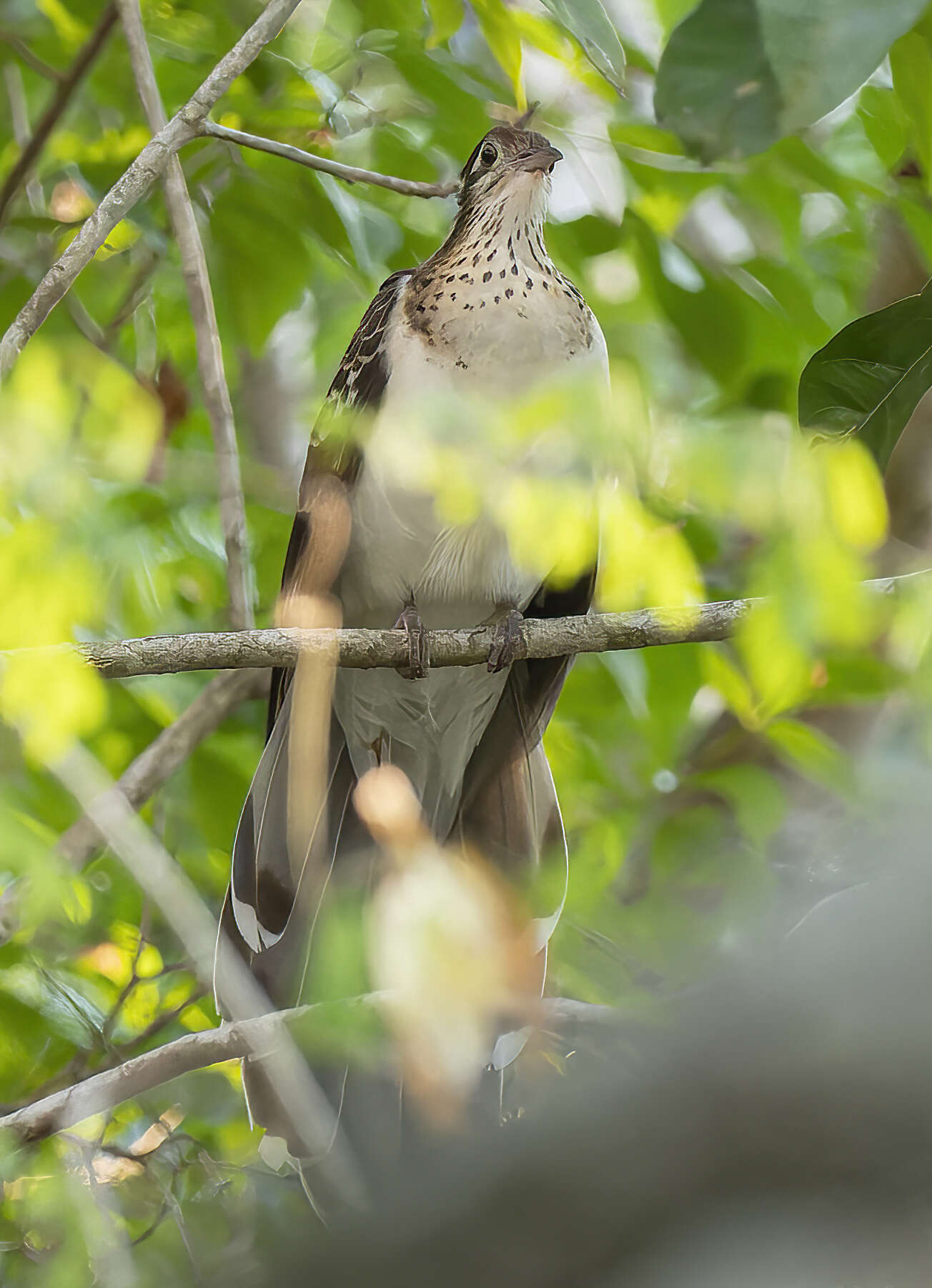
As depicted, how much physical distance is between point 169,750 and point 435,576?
2.23 ft

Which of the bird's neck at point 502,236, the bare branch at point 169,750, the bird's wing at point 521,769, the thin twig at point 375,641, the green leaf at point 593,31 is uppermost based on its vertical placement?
the green leaf at point 593,31

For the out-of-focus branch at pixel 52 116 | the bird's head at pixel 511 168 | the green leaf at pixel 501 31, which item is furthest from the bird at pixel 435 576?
the out-of-focus branch at pixel 52 116

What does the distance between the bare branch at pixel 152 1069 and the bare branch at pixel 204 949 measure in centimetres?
2

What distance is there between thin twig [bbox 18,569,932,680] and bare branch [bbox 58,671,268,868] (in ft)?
1.83

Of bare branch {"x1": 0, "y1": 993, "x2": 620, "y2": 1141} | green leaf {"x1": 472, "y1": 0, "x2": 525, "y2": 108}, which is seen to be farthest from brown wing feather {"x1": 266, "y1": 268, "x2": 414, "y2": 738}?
bare branch {"x1": 0, "y1": 993, "x2": 620, "y2": 1141}

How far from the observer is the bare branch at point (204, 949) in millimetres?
1435

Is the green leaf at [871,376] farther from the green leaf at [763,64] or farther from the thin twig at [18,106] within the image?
the thin twig at [18,106]

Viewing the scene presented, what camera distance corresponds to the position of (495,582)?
2660mm

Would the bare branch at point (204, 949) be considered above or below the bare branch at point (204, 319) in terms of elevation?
below

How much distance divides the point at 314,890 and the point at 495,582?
0.78m

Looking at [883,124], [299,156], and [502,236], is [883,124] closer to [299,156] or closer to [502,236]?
[502,236]

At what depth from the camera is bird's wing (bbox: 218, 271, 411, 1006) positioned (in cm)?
247

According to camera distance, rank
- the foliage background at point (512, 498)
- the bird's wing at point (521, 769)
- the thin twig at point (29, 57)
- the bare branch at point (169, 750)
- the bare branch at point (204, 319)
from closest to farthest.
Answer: the foliage background at point (512, 498), the bare branch at point (204, 319), the bare branch at point (169, 750), the thin twig at point (29, 57), the bird's wing at point (521, 769)

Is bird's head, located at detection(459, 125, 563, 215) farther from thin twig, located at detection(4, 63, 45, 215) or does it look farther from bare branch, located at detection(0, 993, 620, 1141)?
bare branch, located at detection(0, 993, 620, 1141)
